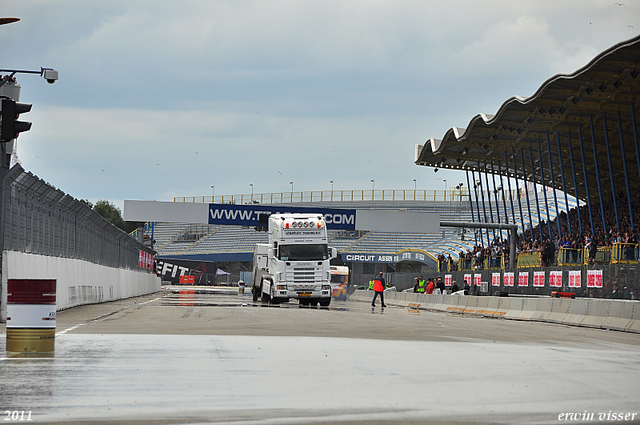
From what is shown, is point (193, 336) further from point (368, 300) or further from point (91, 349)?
point (368, 300)

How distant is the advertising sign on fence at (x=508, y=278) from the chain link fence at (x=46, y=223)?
59.0 feet

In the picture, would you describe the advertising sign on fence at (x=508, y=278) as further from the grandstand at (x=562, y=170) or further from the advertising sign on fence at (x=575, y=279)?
the advertising sign on fence at (x=575, y=279)

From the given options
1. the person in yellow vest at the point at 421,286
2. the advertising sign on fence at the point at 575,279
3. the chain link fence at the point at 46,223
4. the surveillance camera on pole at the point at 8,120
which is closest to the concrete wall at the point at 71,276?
the chain link fence at the point at 46,223

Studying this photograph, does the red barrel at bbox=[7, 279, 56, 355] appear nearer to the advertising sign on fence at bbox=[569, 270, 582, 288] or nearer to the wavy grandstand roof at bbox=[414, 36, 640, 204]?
the advertising sign on fence at bbox=[569, 270, 582, 288]

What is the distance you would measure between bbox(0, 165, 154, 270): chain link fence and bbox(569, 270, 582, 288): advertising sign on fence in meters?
17.6

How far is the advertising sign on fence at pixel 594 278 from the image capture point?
1093 inches

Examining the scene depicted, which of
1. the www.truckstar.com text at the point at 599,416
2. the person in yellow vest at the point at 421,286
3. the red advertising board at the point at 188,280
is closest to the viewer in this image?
the www.truckstar.com text at the point at 599,416

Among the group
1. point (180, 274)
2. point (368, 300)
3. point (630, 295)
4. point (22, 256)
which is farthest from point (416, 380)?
point (180, 274)

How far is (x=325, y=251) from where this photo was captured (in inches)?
1375

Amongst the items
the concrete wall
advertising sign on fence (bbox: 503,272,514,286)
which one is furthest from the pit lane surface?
advertising sign on fence (bbox: 503,272,514,286)

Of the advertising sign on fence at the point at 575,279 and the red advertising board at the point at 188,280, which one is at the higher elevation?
the red advertising board at the point at 188,280

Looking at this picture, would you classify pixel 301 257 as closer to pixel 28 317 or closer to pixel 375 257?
pixel 28 317

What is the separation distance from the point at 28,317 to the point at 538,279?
26.8 meters

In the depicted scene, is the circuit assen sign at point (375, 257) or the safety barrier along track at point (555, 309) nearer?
the safety barrier along track at point (555, 309)
